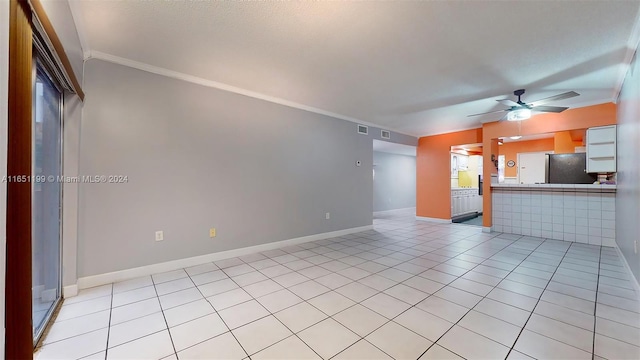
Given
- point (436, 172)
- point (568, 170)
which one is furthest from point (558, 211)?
point (436, 172)

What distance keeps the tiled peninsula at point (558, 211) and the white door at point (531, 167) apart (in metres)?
3.29

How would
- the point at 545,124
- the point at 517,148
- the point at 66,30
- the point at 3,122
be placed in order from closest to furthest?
the point at 3,122 < the point at 66,30 < the point at 545,124 < the point at 517,148

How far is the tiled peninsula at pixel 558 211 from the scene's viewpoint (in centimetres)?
426

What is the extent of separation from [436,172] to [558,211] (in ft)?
→ 8.35

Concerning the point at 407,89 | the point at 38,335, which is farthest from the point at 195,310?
the point at 407,89

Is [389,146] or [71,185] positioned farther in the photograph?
[389,146]

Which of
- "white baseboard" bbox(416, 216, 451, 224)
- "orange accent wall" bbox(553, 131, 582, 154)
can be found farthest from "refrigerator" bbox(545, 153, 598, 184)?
"white baseboard" bbox(416, 216, 451, 224)

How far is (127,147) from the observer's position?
282 cm

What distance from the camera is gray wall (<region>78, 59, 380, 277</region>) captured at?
2.68m

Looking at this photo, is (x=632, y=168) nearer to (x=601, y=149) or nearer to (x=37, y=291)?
(x=601, y=149)

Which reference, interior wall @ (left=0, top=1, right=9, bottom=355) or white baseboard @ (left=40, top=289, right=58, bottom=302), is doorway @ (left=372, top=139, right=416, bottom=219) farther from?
interior wall @ (left=0, top=1, right=9, bottom=355)

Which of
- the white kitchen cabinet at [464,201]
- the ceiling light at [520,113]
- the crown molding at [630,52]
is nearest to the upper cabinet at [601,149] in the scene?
the crown molding at [630,52]

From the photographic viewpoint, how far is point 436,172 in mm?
6703

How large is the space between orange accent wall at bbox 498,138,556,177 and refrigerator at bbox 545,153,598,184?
10.4 feet
